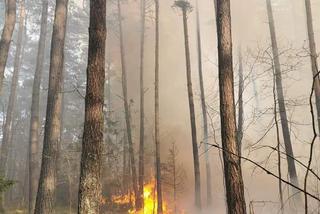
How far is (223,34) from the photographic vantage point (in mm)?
7344

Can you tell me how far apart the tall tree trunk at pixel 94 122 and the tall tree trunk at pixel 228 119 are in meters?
2.53

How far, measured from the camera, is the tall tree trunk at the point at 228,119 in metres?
6.08

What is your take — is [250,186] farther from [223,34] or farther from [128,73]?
[223,34]

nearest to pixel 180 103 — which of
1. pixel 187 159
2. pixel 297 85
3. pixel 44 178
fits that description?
pixel 187 159

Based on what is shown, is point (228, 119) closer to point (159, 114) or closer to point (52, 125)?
point (52, 125)

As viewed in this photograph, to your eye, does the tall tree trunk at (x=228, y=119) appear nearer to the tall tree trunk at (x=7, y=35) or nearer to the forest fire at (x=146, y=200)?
the tall tree trunk at (x=7, y=35)

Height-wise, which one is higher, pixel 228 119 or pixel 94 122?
pixel 94 122

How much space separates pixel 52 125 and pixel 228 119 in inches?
226

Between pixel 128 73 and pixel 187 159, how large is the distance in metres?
8.19

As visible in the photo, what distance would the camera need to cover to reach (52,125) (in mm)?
10336

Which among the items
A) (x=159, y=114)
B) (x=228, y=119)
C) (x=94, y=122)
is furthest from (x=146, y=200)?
(x=228, y=119)

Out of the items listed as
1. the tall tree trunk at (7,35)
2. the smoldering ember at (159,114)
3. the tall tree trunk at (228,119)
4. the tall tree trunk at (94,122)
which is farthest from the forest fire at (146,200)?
the tall tree trunk at (228,119)

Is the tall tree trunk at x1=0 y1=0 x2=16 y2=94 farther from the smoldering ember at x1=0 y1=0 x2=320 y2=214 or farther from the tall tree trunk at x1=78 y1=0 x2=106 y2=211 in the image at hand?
the tall tree trunk at x1=78 y1=0 x2=106 y2=211

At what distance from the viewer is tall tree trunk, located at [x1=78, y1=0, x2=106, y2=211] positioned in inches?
273
